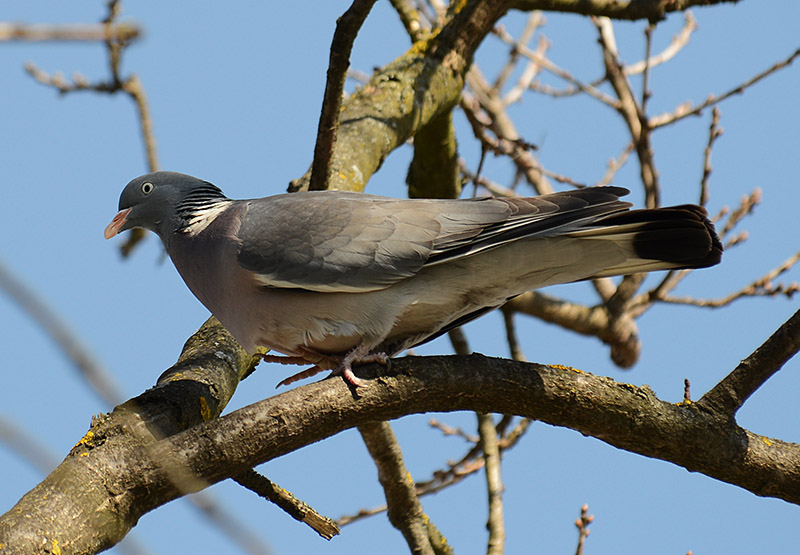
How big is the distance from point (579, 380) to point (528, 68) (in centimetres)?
570

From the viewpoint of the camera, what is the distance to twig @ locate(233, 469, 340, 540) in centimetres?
276

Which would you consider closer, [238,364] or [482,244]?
[482,244]

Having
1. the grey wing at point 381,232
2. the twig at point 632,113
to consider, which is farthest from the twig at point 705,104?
the grey wing at point 381,232

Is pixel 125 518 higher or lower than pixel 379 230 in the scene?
lower

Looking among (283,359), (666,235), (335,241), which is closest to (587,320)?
(666,235)

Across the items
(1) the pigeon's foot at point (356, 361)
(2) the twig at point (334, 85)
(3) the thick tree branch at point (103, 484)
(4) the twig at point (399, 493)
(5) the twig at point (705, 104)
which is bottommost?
(3) the thick tree branch at point (103, 484)

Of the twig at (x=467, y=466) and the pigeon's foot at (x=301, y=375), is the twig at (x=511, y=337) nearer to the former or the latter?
the twig at (x=467, y=466)

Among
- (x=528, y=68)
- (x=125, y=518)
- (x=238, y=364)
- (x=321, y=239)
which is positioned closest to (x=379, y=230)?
(x=321, y=239)

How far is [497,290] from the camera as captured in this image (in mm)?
3281

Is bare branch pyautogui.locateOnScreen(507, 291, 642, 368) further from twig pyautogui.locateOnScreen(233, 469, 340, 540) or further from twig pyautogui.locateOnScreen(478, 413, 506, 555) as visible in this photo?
twig pyautogui.locateOnScreen(233, 469, 340, 540)

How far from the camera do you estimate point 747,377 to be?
9.37ft

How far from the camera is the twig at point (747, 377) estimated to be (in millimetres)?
2822

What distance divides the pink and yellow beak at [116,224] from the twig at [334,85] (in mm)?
868

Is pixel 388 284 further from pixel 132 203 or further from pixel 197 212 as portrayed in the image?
pixel 132 203
